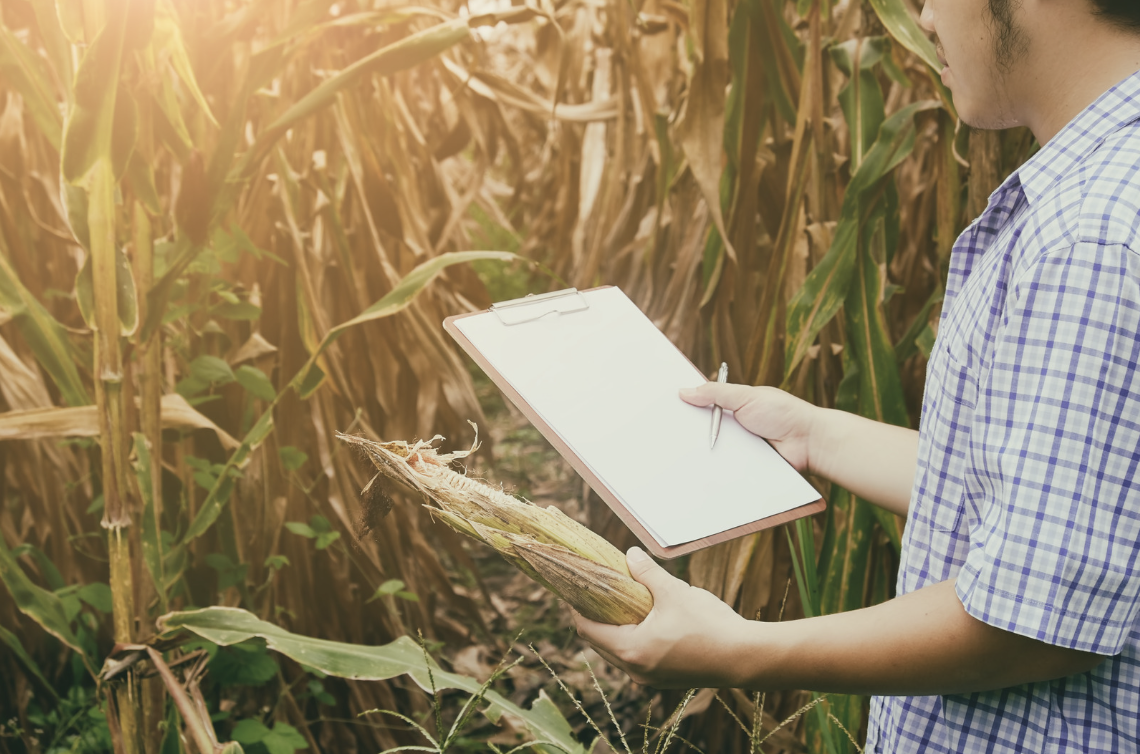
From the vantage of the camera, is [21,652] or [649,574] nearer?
[649,574]

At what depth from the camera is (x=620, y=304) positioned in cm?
74

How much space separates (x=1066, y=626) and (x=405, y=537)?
3.49 ft

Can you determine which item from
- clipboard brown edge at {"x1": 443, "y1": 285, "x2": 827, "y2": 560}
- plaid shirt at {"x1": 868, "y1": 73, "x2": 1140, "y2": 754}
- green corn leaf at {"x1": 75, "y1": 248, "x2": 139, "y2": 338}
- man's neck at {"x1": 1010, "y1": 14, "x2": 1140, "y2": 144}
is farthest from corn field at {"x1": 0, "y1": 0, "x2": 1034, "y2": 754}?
man's neck at {"x1": 1010, "y1": 14, "x2": 1140, "y2": 144}

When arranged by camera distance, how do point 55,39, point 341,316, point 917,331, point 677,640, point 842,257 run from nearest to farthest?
1. point 677,640
2. point 55,39
3. point 842,257
4. point 917,331
5. point 341,316

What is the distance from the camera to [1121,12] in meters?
0.41

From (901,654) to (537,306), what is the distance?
0.37 meters

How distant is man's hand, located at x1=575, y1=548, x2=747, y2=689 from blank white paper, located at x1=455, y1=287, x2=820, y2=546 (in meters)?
0.06

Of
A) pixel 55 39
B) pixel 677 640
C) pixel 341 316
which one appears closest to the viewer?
pixel 677 640

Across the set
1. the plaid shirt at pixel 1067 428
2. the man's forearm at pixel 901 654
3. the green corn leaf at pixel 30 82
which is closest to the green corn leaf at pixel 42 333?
the green corn leaf at pixel 30 82

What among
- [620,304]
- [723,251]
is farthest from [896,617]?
[723,251]

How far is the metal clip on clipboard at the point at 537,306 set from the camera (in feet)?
2.14

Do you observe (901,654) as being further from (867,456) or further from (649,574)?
(867,456)

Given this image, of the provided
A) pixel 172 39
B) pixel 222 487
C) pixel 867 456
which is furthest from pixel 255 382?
pixel 867 456

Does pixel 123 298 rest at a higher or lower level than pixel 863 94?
lower
